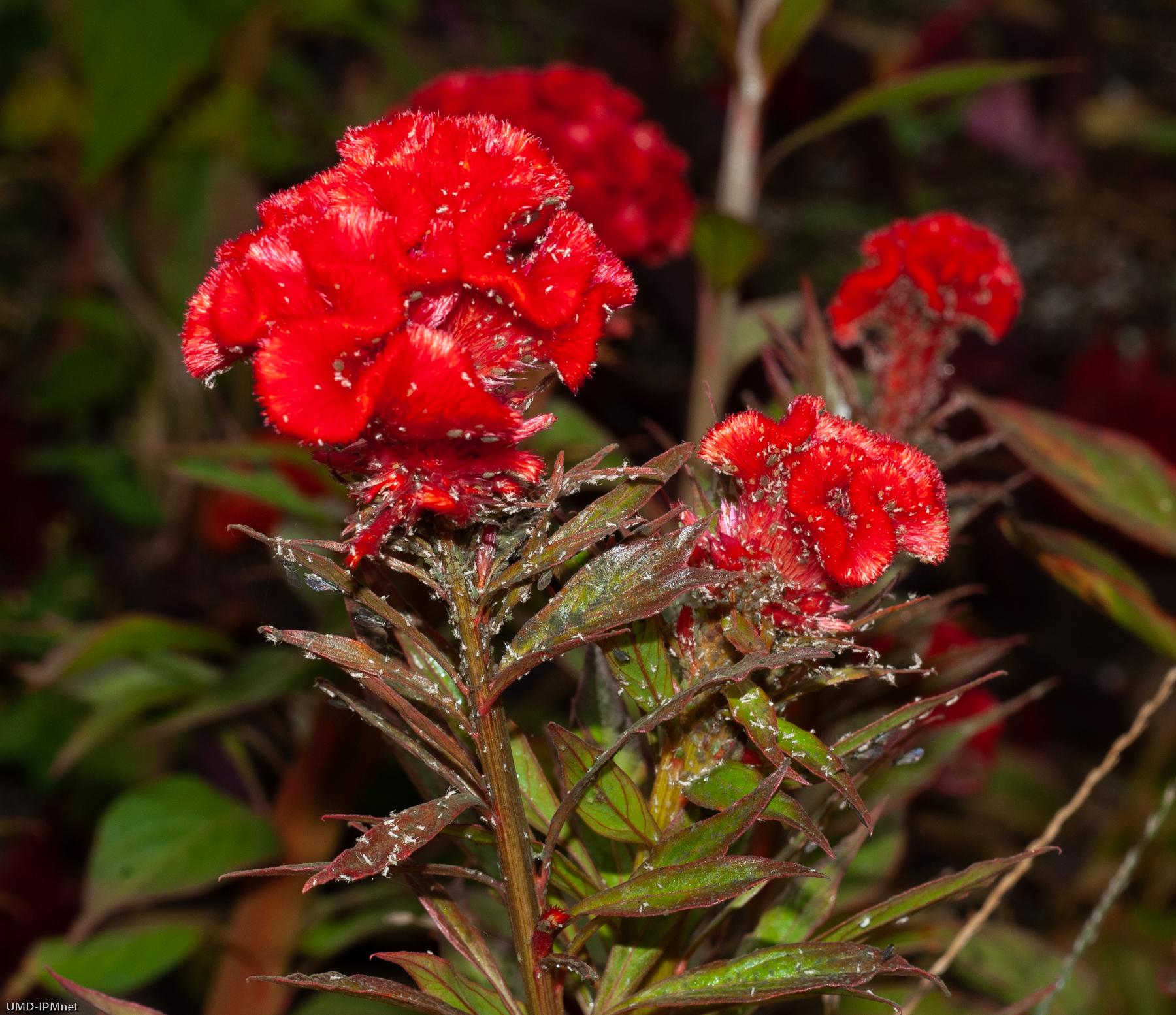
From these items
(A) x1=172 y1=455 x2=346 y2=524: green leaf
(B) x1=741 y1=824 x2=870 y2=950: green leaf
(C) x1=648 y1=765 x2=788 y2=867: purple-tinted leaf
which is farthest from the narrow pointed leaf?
(A) x1=172 y1=455 x2=346 y2=524: green leaf

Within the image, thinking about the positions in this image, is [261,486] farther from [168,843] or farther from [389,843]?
[389,843]

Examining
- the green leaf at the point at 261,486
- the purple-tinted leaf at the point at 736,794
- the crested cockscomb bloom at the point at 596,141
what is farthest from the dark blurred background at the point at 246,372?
the purple-tinted leaf at the point at 736,794

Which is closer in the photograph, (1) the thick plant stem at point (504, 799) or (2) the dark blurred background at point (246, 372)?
(1) the thick plant stem at point (504, 799)

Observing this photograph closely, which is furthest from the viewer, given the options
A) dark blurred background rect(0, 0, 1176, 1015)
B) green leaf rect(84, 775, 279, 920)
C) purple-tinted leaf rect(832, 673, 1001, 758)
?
dark blurred background rect(0, 0, 1176, 1015)

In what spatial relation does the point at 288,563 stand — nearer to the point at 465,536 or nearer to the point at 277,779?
the point at 465,536

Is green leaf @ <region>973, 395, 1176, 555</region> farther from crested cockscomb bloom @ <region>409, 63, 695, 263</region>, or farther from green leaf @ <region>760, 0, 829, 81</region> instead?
green leaf @ <region>760, 0, 829, 81</region>

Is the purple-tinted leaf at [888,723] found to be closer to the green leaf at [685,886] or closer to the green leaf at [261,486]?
the green leaf at [685,886]
